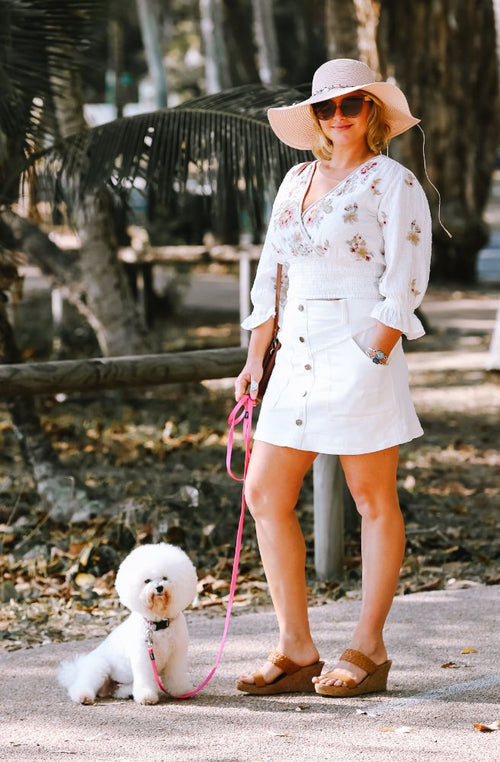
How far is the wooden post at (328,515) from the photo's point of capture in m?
5.73

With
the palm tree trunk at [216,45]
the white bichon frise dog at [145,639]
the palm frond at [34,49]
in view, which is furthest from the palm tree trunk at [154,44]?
the white bichon frise dog at [145,639]

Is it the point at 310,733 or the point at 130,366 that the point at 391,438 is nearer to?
the point at 310,733

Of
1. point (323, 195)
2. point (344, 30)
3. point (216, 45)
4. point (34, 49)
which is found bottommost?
point (323, 195)

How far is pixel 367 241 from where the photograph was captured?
398 centimetres

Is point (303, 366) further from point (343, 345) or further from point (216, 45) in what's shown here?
point (216, 45)

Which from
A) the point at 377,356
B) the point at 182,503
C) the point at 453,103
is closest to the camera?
the point at 377,356

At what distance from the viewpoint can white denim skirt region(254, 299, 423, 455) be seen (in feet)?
13.1

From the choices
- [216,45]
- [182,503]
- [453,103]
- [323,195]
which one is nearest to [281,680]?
[323,195]

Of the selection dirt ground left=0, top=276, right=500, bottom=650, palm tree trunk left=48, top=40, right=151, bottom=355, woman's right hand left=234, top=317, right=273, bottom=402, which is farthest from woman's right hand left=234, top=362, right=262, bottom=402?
palm tree trunk left=48, top=40, right=151, bottom=355

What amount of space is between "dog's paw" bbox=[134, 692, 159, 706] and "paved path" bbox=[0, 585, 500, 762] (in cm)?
2

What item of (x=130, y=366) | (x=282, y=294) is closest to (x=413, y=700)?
(x=282, y=294)

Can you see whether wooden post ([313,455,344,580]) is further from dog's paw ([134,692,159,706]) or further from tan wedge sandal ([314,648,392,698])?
dog's paw ([134,692,159,706])

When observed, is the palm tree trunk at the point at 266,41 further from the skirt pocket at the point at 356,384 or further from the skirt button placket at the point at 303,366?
the skirt pocket at the point at 356,384

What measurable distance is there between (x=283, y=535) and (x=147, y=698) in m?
0.72
